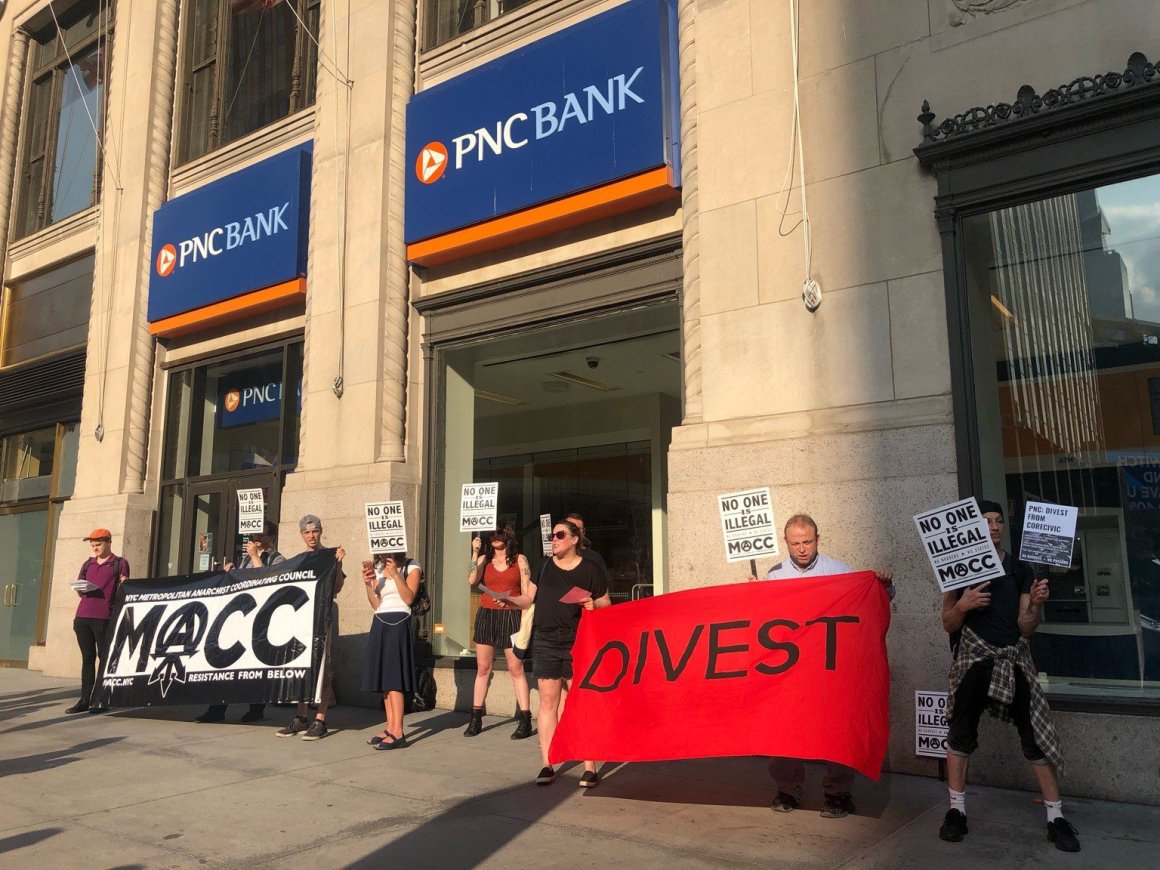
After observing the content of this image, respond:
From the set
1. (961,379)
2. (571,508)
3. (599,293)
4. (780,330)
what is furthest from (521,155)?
(571,508)

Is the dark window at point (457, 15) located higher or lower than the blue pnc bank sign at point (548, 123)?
higher

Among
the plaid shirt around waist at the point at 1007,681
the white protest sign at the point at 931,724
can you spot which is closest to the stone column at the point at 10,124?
the white protest sign at the point at 931,724

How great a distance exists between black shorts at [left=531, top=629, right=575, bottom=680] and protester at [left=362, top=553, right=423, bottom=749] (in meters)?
1.67

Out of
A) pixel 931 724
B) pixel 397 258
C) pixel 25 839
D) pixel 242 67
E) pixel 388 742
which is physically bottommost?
pixel 25 839

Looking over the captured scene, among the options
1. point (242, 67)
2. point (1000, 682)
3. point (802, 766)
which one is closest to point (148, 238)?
point (242, 67)

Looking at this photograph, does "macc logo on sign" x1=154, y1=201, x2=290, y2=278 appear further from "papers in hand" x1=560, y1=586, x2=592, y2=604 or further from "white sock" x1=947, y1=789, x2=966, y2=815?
"white sock" x1=947, y1=789, x2=966, y2=815

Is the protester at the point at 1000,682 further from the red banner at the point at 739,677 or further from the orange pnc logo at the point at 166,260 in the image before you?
the orange pnc logo at the point at 166,260

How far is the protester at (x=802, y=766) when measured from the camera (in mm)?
5648

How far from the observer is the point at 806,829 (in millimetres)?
5371

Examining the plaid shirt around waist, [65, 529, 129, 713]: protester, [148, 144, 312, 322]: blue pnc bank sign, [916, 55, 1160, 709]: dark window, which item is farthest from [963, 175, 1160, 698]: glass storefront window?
[65, 529, 129, 713]: protester

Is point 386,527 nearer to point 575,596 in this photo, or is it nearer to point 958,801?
point 575,596

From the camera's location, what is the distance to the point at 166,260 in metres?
13.9

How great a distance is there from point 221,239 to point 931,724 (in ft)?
35.7

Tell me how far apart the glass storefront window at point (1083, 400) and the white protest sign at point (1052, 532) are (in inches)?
63.5
